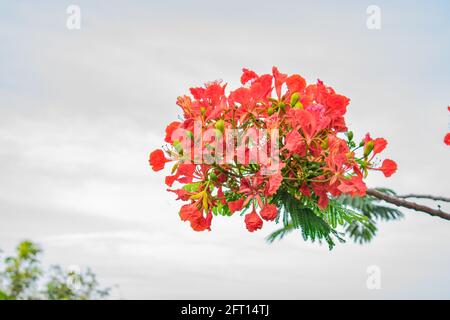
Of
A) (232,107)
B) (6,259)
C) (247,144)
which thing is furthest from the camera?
(6,259)

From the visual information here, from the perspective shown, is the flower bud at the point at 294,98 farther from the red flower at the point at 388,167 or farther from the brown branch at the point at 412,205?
the brown branch at the point at 412,205

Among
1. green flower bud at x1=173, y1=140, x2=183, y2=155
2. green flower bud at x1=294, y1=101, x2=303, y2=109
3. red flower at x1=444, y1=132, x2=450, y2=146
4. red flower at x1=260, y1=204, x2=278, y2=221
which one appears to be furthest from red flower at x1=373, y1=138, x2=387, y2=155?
red flower at x1=444, y1=132, x2=450, y2=146

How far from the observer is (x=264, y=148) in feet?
7.59

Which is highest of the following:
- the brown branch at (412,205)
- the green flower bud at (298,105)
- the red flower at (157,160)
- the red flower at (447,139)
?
the red flower at (447,139)

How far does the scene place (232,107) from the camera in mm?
2469

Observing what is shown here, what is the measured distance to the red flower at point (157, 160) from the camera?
2.51m

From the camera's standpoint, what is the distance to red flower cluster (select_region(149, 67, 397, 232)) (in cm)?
231

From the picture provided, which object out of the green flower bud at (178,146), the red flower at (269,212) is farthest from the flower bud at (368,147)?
the green flower bud at (178,146)
